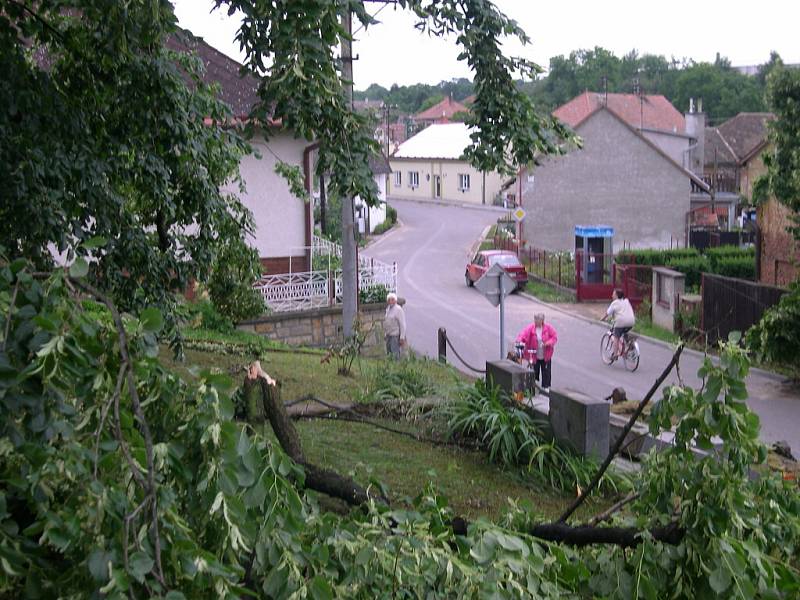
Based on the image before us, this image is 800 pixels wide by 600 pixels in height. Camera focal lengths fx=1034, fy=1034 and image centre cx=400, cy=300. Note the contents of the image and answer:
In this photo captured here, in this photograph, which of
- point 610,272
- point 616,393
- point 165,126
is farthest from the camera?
point 610,272

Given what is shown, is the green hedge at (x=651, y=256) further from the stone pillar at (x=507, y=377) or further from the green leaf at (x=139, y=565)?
the green leaf at (x=139, y=565)

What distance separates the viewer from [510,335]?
26922 millimetres

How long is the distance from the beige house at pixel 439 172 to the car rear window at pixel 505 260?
35276 mm

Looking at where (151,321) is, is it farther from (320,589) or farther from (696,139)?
(696,139)

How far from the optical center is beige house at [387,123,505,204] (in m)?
73.1

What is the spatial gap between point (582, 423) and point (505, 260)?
27495 millimetres

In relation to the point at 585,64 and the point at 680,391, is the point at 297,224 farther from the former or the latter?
the point at 585,64

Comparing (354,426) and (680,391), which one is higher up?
(680,391)

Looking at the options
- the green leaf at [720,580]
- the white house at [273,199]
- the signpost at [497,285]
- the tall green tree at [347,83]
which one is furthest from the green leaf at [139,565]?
the white house at [273,199]

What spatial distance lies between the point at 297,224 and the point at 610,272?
15.7 meters

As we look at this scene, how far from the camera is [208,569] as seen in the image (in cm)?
292

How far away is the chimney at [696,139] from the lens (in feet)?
201

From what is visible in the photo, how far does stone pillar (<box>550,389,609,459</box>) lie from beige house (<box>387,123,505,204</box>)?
6269cm

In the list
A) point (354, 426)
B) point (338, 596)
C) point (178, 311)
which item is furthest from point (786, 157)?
point (338, 596)
